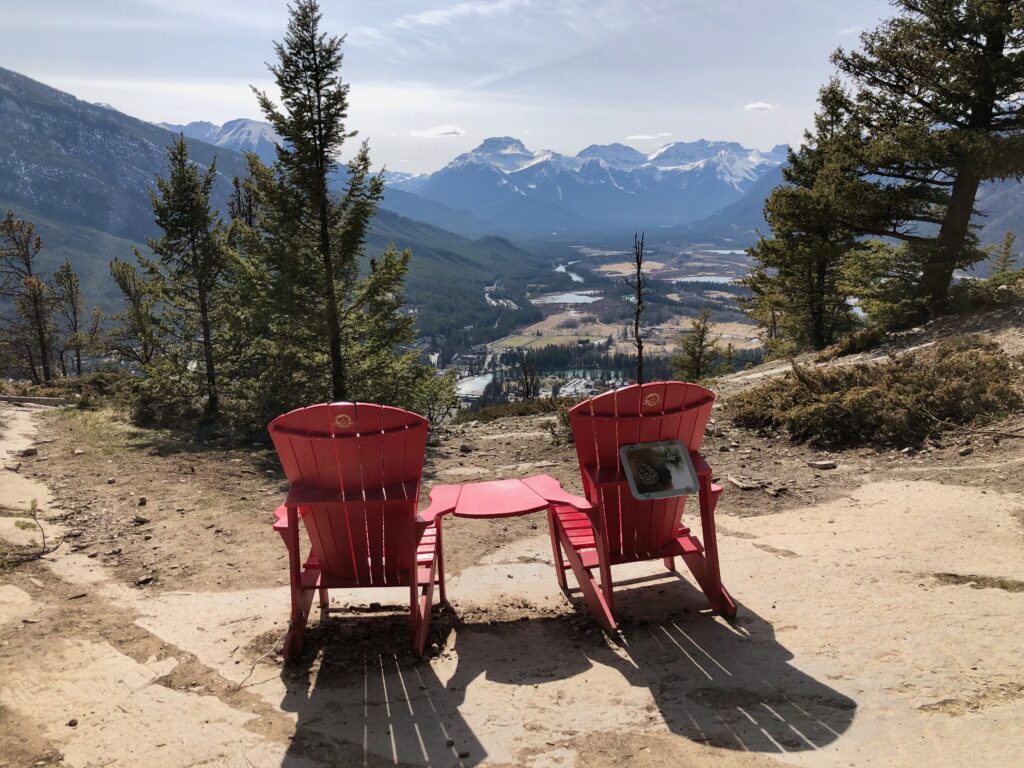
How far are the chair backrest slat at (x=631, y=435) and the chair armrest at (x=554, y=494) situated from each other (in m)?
0.11

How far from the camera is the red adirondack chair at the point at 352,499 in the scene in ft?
12.3

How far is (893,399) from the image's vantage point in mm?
7879

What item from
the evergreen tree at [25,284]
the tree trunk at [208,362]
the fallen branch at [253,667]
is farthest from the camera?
the evergreen tree at [25,284]

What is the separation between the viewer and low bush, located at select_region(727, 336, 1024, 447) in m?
7.53

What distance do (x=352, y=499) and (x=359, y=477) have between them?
0.51 ft

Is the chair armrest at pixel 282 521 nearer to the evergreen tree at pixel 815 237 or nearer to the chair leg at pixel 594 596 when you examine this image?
the chair leg at pixel 594 596

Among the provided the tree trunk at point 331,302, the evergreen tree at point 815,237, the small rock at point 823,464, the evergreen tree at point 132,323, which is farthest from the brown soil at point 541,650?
the evergreen tree at point 132,323

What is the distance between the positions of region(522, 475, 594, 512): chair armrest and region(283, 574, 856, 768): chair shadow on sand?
85 cm

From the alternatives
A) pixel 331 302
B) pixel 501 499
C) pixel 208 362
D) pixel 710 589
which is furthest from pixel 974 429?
pixel 208 362

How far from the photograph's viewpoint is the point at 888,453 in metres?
7.32

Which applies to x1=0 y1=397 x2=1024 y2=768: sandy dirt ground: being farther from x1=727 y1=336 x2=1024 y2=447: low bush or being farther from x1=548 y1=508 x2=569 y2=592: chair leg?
x1=727 y1=336 x2=1024 y2=447: low bush

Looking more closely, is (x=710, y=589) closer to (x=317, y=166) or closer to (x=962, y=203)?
(x=317, y=166)

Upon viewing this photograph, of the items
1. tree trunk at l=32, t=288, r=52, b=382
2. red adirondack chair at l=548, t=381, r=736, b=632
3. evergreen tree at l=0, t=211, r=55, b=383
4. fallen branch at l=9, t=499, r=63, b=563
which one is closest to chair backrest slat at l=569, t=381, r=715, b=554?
red adirondack chair at l=548, t=381, r=736, b=632

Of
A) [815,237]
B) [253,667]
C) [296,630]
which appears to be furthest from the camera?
[815,237]
